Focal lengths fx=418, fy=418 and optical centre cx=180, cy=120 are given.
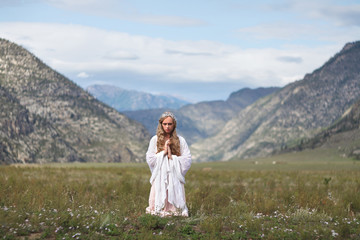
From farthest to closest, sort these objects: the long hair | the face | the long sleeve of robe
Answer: the long hair < the face < the long sleeve of robe

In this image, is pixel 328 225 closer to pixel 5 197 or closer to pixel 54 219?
pixel 54 219

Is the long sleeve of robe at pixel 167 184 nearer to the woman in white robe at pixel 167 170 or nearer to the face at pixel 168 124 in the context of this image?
the woman in white robe at pixel 167 170

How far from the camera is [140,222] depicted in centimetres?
1188

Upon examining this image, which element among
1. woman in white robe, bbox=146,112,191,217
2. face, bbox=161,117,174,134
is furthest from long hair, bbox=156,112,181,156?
face, bbox=161,117,174,134

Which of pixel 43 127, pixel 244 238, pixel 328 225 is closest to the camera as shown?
pixel 244 238

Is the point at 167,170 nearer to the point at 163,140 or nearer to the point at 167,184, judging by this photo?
the point at 167,184

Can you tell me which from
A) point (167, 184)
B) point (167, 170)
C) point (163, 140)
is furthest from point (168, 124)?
point (167, 184)

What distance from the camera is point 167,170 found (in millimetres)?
13672

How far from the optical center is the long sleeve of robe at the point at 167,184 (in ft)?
44.4

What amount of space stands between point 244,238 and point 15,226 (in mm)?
5752

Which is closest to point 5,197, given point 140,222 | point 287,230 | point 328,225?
point 140,222

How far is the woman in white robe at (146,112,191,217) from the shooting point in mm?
13555

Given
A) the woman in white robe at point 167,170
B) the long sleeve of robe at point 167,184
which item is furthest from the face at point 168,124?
the long sleeve of robe at point 167,184

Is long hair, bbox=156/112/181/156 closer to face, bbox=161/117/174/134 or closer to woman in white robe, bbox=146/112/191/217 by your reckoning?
woman in white robe, bbox=146/112/191/217
